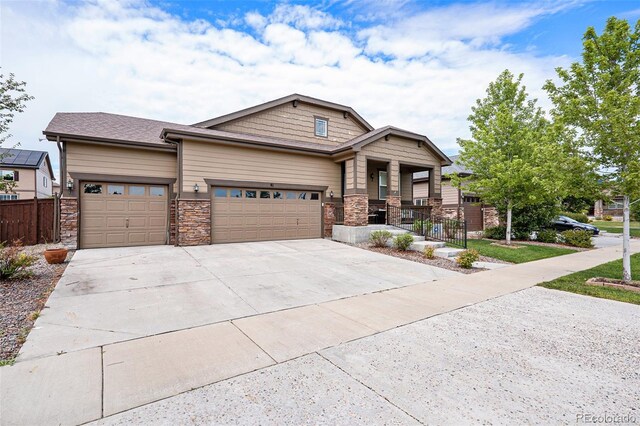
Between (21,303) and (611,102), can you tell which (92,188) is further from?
(611,102)

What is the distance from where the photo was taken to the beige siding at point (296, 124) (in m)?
14.6

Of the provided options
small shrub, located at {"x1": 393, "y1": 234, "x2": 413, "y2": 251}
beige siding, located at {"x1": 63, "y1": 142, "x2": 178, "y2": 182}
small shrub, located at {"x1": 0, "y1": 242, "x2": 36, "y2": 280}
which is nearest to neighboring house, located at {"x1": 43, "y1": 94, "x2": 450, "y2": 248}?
beige siding, located at {"x1": 63, "y1": 142, "x2": 178, "y2": 182}

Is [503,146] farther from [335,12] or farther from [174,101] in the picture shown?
[174,101]

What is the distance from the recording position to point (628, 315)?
4793 millimetres

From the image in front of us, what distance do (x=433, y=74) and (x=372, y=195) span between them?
6313 mm

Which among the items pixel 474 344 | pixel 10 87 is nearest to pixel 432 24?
pixel 474 344

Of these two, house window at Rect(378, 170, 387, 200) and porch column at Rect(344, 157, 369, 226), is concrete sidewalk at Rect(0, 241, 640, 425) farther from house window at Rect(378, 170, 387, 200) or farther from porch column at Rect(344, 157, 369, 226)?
house window at Rect(378, 170, 387, 200)

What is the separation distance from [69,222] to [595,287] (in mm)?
15226

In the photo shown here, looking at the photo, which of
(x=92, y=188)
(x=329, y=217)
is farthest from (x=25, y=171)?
(x=329, y=217)

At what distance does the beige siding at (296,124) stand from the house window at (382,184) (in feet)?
10.1

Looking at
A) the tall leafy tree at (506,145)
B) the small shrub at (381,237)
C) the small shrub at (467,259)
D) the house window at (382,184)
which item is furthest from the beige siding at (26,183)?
the tall leafy tree at (506,145)

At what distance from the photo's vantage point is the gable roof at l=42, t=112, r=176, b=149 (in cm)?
1024

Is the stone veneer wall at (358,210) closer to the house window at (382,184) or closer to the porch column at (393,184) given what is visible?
the porch column at (393,184)

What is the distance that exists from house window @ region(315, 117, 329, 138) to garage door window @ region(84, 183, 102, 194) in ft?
33.2
